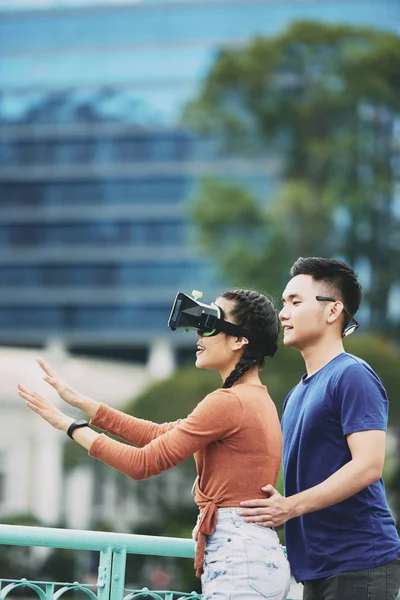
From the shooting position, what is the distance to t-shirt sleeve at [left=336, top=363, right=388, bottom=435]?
8.21 feet

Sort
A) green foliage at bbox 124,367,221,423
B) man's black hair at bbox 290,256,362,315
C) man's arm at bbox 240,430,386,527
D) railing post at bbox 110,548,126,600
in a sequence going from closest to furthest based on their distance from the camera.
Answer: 1. man's arm at bbox 240,430,386,527
2. man's black hair at bbox 290,256,362,315
3. railing post at bbox 110,548,126,600
4. green foliage at bbox 124,367,221,423

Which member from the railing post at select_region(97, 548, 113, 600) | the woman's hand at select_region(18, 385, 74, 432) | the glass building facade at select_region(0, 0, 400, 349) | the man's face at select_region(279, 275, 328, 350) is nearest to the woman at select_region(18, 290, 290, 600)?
the woman's hand at select_region(18, 385, 74, 432)

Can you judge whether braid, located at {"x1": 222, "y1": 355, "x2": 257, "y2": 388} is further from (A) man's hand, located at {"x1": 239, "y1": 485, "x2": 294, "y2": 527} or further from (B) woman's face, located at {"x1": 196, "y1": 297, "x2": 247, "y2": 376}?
(A) man's hand, located at {"x1": 239, "y1": 485, "x2": 294, "y2": 527}

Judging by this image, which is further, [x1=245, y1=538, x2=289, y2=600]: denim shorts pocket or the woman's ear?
the woman's ear

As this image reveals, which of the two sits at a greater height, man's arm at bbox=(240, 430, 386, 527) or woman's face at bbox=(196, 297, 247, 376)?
woman's face at bbox=(196, 297, 247, 376)

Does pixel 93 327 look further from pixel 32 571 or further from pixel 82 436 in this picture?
pixel 82 436

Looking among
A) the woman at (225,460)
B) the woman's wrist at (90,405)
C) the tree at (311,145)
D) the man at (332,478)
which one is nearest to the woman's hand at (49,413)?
the woman at (225,460)

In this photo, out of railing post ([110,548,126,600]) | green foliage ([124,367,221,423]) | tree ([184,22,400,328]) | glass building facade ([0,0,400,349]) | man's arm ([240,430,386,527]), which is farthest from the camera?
glass building facade ([0,0,400,349])

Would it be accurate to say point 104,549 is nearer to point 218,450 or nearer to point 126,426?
point 126,426

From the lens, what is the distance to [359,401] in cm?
251

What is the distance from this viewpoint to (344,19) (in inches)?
1671

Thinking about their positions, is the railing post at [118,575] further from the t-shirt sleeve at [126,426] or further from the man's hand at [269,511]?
the man's hand at [269,511]

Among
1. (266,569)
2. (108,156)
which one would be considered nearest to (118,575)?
(266,569)

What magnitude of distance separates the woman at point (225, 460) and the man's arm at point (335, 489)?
39 millimetres
